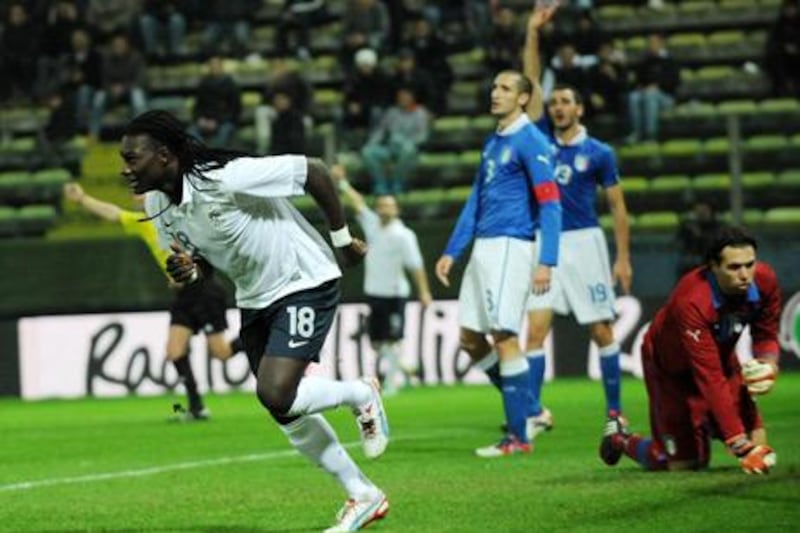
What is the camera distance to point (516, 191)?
461 inches

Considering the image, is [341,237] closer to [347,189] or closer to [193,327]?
[193,327]

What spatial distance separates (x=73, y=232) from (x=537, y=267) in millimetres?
12707

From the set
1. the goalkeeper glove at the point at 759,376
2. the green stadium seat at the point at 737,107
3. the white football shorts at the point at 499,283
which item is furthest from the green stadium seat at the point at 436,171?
the goalkeeper glove at the point at 759,376

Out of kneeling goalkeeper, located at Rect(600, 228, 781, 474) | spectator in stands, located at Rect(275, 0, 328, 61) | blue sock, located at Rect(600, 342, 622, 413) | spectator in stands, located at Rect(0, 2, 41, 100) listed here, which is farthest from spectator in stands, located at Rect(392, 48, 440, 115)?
kneeling goalkeeper, located at Rect(600, 228, 781, 474)

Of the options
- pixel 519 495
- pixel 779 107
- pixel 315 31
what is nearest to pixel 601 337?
pixel 519 495

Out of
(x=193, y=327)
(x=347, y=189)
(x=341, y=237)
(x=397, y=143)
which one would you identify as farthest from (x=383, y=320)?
(x=341, y=237)

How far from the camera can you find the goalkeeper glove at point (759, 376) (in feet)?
30.1

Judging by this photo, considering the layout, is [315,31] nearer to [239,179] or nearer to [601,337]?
[601,337]

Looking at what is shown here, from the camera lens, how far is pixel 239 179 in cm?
790

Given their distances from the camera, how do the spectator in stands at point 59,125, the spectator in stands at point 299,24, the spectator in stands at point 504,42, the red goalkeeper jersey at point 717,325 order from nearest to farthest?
the red goalkeeper jersey at point 717,325
the spectator in stands at point 504,42
the spectator in stands at point 59,125
the spectator in stands at point 299,24

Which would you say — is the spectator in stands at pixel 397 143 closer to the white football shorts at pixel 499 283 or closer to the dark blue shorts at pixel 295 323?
the white football shorts at pixel 499 283

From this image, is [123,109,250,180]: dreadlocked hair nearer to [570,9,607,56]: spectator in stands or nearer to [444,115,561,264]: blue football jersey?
[444,115,561,264]: blue football jersey

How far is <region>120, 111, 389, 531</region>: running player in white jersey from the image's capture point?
7.95 metres

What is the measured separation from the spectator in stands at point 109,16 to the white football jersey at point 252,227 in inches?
777
